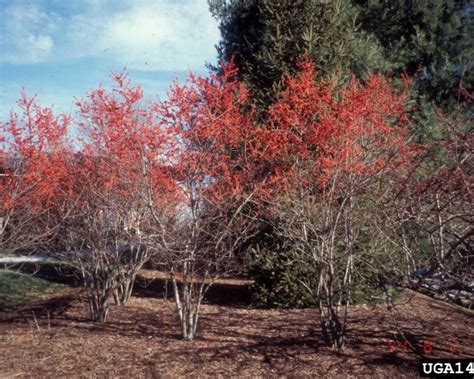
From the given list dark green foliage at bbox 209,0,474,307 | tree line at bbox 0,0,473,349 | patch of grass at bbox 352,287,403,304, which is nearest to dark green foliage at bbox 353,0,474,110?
dark green foliage at bbox 209,0,474,307

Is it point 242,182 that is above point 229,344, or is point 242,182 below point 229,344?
above

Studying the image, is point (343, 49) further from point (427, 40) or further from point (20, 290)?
point (20, 290)

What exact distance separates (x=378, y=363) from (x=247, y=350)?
4.82ft

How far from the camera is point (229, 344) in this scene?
5.60m

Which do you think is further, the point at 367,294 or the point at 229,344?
the point at 367,294

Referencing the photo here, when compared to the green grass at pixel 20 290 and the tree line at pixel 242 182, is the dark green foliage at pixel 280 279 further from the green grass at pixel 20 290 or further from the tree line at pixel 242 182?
the green grass at pixel 20 290

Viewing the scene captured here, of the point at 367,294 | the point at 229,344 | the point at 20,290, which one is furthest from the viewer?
the point at 20,290

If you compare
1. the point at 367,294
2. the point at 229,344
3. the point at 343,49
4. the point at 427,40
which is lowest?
the point at 229,344

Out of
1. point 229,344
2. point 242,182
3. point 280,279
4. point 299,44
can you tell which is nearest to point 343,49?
point 299,44

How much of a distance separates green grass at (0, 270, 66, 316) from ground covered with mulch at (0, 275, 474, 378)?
1547mm

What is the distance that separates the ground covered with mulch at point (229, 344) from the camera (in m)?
4.81

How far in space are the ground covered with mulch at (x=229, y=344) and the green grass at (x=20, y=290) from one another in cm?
155

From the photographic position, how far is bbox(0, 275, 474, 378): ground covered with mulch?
4809mm

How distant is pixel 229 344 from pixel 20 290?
275 inches
